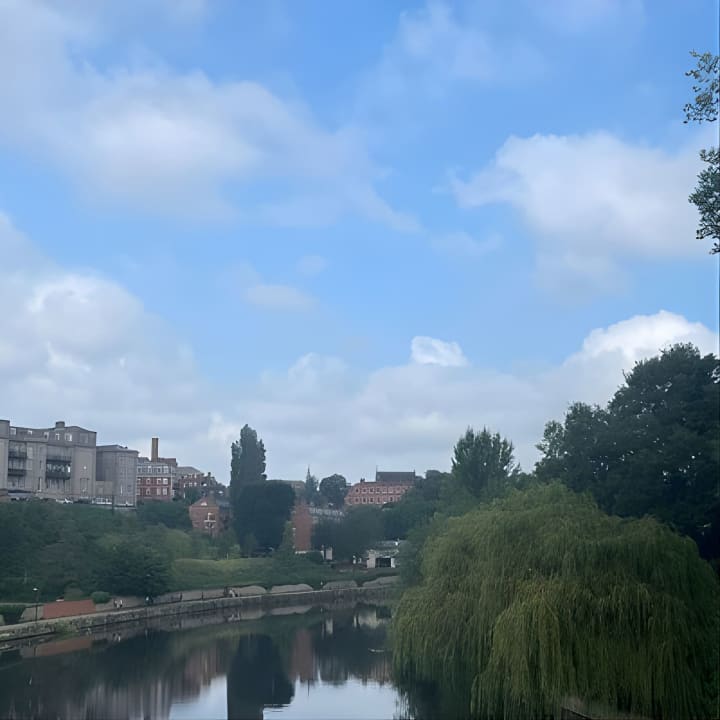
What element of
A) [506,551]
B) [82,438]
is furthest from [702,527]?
[82,438]

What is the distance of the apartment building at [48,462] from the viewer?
6650 centimetres

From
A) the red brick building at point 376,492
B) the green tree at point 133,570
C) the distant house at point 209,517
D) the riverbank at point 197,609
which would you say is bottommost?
the riverbank at point 197,609

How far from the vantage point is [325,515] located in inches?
3509

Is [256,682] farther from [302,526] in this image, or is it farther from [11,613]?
[302,526]

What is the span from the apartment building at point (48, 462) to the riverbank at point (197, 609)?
Result: 62.1 ft

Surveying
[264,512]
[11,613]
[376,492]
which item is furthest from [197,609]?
[376,492]

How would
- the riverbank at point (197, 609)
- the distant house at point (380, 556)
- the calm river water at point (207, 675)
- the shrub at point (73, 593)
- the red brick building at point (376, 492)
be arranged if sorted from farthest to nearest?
the red brick building at point (376, 492)
the distant house at point (380, 556)
the shrub at point (73, 593)
the riverbank at point (197, 609)
the calm river water at point (207, 675)

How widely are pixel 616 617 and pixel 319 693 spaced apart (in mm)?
13204

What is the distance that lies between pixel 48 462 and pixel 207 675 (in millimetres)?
44901

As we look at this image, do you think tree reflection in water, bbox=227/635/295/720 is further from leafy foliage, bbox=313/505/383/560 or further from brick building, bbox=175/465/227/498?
brick building, bbox=175/465/227/498

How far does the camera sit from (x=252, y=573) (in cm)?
6381

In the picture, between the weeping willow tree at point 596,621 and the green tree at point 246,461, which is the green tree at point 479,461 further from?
the green tree at point 246,461

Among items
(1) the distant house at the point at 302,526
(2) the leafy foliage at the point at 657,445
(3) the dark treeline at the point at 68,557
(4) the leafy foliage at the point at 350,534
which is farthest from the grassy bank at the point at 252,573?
(2) the leafy foliage at the point at 657,445

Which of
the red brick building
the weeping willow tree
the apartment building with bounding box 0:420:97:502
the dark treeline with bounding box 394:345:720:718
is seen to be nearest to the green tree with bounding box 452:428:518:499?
the dark treeline with bounding box 394:345:720:718
